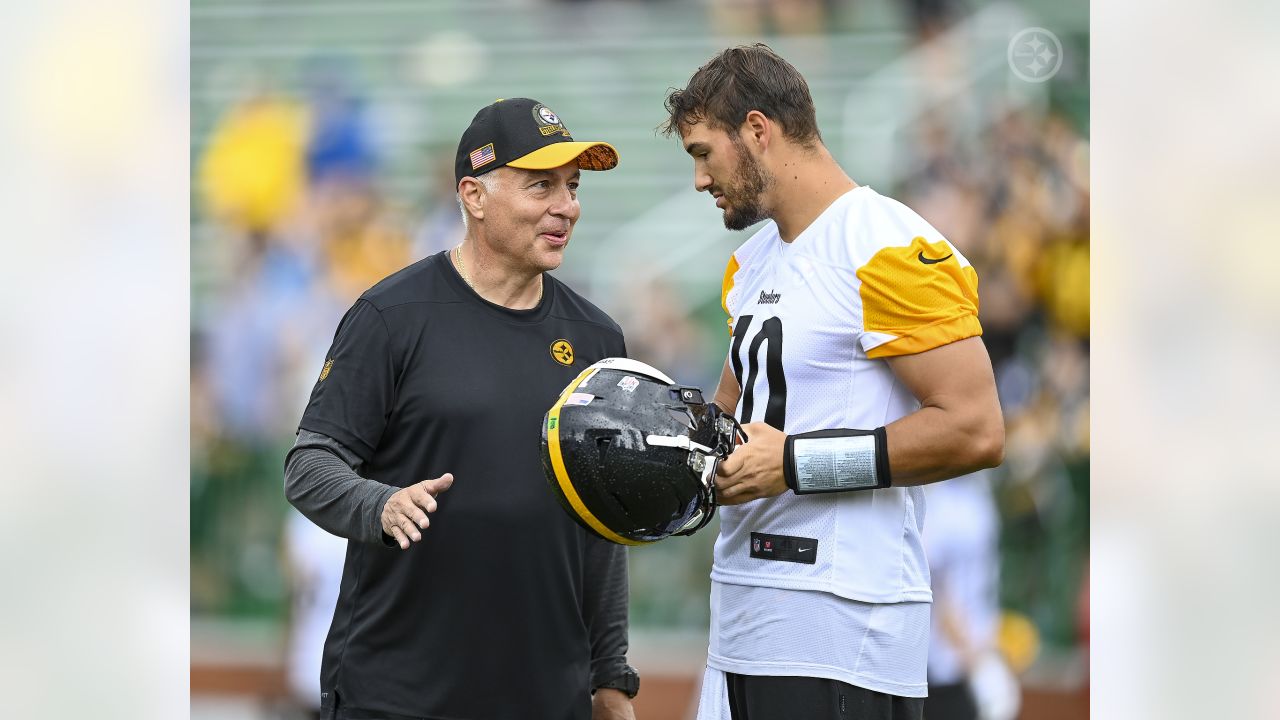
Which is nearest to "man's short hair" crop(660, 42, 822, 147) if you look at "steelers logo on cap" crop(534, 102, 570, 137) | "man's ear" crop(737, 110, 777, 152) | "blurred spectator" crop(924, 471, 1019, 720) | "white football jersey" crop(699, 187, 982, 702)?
"man's ear" crop(737, 110, 777, 152)

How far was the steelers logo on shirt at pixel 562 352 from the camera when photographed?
320 centimetres

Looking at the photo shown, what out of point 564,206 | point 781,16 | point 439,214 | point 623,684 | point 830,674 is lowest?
point 623,684

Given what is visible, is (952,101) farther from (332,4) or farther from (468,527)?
(468,527)

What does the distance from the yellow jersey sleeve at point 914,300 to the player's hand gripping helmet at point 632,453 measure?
40 centimetres

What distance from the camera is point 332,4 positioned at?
26.6 ft

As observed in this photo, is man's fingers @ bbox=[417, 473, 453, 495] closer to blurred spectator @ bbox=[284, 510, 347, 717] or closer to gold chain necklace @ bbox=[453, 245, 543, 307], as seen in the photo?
gold chain necklace @ bbox=[453, 245, 543, 307]

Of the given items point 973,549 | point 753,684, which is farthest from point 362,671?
point 973,549

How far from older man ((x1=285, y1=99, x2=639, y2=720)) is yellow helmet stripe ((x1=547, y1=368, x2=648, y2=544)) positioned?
23 centimetres

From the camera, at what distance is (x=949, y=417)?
2730 millimetres

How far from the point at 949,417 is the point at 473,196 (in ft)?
4.35

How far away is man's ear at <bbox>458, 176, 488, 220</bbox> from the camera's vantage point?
3.26 m

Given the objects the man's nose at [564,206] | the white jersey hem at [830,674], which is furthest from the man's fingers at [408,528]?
the man's nose at [564,206]

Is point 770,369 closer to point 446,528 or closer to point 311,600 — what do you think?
point 446,528

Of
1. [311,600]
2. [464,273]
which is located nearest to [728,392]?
[464,273]
